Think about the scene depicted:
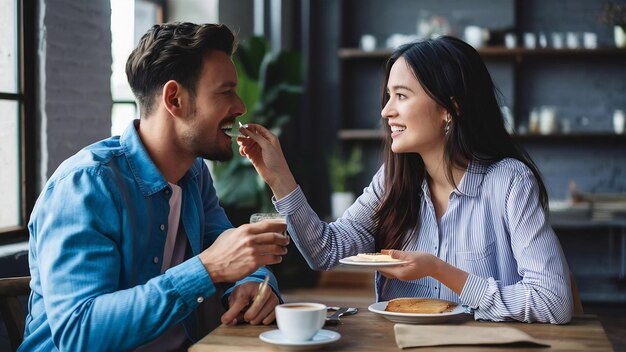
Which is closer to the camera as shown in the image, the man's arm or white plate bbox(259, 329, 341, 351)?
white plate bbox(259, 329, 341, 351)

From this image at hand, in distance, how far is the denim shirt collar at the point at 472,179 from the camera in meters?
2.24

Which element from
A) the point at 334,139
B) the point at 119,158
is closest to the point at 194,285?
the point at 119,158

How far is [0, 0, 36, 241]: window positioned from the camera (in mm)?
2844

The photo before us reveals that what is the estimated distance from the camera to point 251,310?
72.9 inches

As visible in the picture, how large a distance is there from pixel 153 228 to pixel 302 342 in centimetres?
57

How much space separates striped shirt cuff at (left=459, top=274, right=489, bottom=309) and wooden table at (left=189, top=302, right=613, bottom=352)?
0.15ft

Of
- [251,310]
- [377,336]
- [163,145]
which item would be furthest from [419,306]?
[163,145]

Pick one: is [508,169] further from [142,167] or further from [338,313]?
[142,167]

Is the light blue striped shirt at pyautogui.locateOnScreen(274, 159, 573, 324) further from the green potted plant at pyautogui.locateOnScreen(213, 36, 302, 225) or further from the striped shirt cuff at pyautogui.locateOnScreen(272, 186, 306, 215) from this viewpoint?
the green potted plant at pyautogui.locateOnScreen(213, 36, 302, 225)

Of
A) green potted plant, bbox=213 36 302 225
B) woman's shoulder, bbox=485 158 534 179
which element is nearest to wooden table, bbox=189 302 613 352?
woman's shoulder, bbox=485 158 534 179

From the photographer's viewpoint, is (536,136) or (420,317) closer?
(420,317)

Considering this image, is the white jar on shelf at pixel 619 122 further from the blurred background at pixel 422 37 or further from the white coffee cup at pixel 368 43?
the white coffee cup at pixel 368 43

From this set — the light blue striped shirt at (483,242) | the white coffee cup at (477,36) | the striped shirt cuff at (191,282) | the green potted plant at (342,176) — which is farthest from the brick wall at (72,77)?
the white coffee cup at (477,36)

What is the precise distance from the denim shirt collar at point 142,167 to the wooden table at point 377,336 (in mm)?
383
